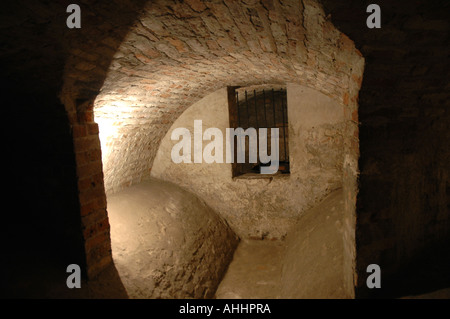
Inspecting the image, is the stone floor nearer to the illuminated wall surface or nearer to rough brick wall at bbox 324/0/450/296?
the illuminated wall surface

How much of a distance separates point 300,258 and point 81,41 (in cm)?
306

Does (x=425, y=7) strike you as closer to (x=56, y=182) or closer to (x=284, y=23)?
(x=284, y=23)

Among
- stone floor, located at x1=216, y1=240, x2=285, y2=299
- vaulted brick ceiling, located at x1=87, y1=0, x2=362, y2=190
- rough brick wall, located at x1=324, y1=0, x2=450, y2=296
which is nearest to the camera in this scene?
rough brick wall, located at x1=324, y1=0, x2=450, y2=296

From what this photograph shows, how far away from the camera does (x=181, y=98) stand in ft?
13.1

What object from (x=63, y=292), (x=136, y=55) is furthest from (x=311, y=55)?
(x=63, y=292)

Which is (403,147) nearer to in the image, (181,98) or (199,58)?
(199,58)

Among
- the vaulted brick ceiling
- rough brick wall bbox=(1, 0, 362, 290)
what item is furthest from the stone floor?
the vaulted brick ceiling

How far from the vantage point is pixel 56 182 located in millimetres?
2348

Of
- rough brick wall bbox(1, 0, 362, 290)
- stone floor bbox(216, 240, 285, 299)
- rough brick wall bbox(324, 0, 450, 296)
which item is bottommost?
stone floor bbox(216, 240, 285, 299)

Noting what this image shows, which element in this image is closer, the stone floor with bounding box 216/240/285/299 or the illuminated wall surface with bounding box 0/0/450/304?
the illuminated wall surface with bounding box 0/0/450/304

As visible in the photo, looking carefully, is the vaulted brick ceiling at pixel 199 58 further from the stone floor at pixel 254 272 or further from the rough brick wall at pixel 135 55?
the stone floor at pixel 254 272

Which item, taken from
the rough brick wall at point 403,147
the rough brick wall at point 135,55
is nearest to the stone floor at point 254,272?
the rough brick wall at point 403,147

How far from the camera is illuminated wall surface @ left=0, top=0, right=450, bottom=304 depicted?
161 centimetres

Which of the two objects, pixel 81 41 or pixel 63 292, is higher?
pixel 81 41
